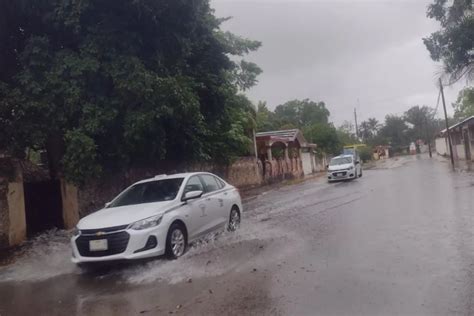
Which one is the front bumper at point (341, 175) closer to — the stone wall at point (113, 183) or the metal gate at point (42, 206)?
the stone wall at point (113, 183)

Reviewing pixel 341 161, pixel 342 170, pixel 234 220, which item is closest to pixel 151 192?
pixel 234 220

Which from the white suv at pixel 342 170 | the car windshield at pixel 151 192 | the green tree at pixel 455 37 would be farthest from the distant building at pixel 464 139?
the car windshield at pixel 151 192

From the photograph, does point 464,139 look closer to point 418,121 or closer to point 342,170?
point 342,170

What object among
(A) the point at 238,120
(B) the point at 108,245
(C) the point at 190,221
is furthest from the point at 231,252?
(A) the point at 238,120

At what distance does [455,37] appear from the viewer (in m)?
10.5

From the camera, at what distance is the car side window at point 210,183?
374 inches

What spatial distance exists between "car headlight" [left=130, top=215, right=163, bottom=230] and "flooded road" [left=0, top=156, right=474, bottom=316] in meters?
0.72

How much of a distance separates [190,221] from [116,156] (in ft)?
19.1

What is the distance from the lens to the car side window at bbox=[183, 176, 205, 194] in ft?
28.7

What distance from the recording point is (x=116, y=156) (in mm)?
13227

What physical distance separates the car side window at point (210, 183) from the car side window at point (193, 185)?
0.24 metres

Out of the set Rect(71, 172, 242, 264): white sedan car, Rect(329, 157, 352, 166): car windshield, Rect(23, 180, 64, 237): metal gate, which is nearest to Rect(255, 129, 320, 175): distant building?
Rect(329, 157, 352, 166): car windshield

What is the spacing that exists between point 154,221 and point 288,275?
247 centimetres

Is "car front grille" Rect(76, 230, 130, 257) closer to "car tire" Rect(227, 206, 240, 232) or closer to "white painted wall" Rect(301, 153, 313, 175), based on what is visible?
"car tire" Rect(227, 206, 240, 232)
